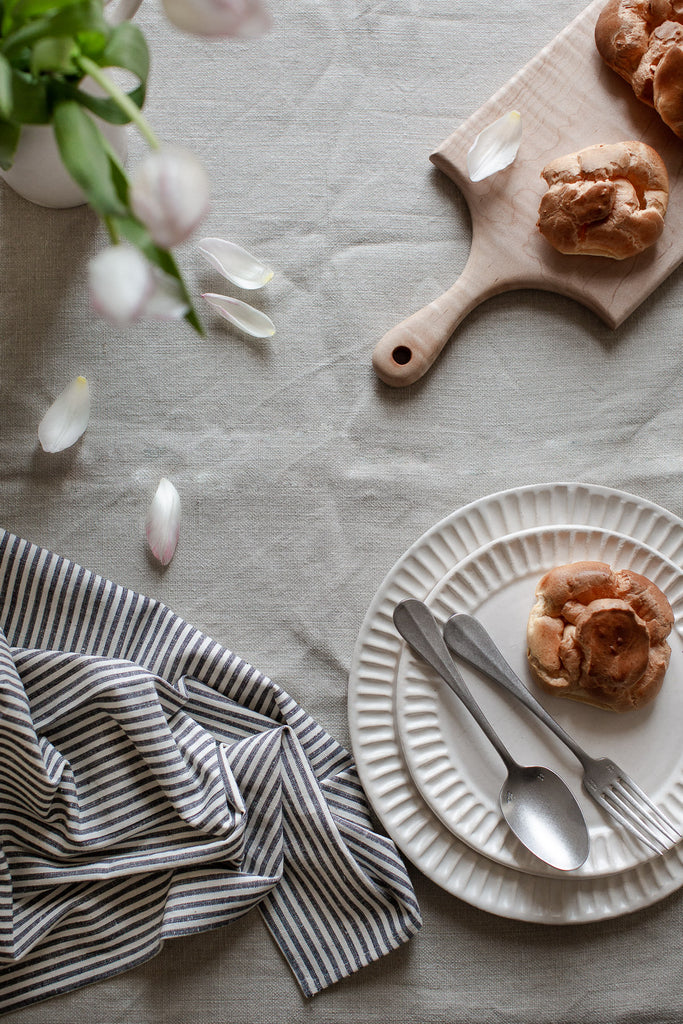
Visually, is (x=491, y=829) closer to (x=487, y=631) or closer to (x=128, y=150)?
(x=487, y=631)

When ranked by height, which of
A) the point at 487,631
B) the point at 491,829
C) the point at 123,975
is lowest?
the point at 123,975

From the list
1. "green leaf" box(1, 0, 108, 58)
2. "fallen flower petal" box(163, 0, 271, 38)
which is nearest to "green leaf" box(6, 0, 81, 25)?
"green leaf" box(1, 0, 108, 58)

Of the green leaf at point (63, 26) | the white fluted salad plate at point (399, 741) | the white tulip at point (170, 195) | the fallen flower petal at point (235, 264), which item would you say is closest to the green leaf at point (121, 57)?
the green leaf at point (63, 26)

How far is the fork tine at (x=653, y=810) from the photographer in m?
0.81

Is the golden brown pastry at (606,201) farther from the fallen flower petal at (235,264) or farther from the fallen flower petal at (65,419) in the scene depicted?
the fallen flower petal at (65,419)

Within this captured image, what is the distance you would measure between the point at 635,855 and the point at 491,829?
143mm

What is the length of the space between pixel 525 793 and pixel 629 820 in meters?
0.10

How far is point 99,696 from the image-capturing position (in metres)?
0.81

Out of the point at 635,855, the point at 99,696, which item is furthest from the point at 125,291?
the point at 635,855

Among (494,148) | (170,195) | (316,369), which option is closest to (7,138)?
(170,195)

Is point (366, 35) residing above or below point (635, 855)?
above

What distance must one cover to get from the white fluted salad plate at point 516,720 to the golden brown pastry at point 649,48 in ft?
1.44

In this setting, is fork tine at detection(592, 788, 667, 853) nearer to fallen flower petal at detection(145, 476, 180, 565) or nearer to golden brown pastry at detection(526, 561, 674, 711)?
golden brown pastry at detection(526, 561, 674, 711)

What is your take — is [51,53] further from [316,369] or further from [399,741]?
[399,741]
